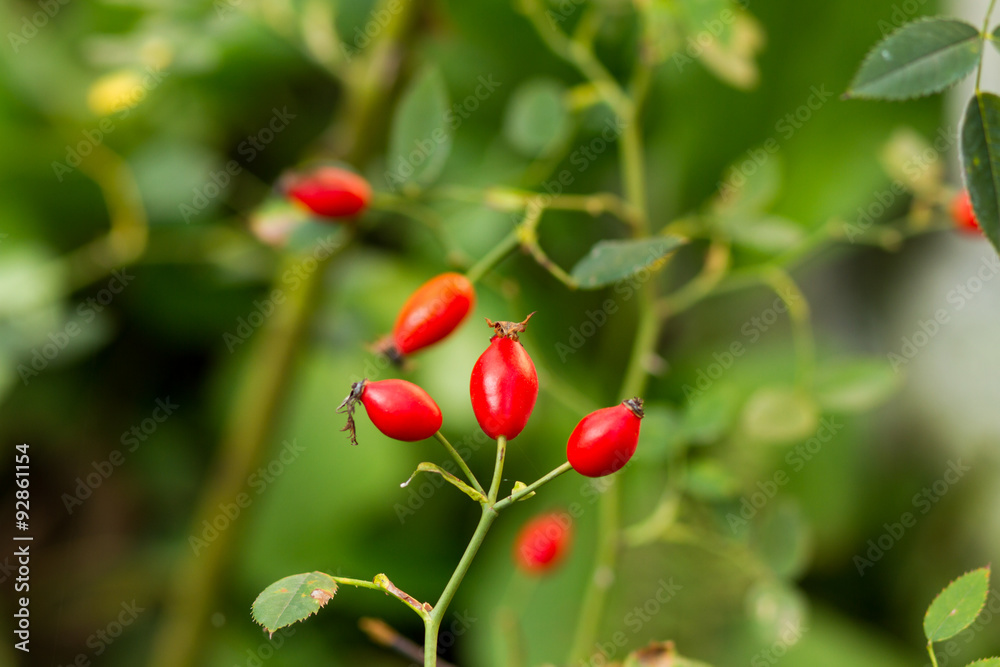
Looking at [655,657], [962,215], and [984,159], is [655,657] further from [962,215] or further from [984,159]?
[962,215]

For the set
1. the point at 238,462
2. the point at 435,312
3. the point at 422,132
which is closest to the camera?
the point at 435,312

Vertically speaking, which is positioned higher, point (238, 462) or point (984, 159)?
point (984, 159)

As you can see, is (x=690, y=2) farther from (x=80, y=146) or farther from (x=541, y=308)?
(x=80, y=146)

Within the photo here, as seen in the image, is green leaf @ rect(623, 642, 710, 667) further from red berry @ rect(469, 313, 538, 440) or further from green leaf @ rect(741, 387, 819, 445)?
green leaf @ rect(741, 387, 819, 445)

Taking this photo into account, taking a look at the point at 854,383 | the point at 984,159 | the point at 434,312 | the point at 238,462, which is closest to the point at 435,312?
the point at 434,312

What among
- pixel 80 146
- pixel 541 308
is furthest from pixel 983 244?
pixel 80 146

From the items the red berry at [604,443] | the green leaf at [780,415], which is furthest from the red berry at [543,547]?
the red berry at [604,443]

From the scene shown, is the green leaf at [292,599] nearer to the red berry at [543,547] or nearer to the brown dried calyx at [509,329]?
the brown dried calyx at [509,329]
